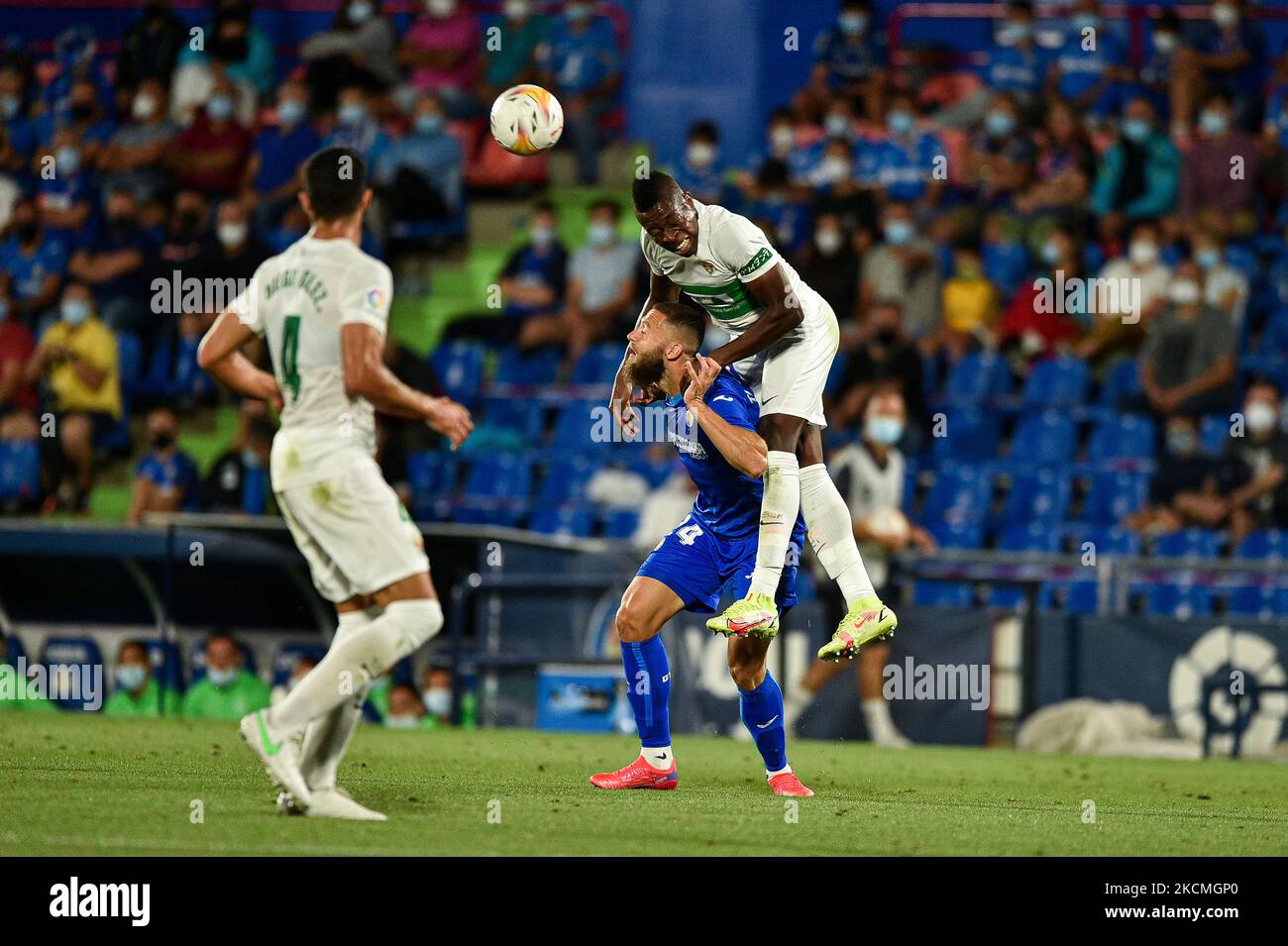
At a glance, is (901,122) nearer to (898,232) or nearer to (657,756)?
(898,232)

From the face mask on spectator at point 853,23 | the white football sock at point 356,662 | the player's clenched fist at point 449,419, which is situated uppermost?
the face mask on spectator at point 853,23

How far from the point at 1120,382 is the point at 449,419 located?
1108 centimetres

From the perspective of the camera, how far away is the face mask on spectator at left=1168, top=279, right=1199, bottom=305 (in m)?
16.5

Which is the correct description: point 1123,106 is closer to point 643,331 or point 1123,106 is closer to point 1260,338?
point 1260,338

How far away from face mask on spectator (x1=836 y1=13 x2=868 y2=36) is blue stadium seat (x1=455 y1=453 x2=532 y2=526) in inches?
237

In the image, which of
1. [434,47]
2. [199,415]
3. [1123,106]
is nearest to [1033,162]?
[1123,106]

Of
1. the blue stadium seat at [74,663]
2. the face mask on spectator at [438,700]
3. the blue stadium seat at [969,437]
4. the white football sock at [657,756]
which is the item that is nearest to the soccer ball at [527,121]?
the white football sock at [657,756]

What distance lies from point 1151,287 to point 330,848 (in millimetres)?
12624

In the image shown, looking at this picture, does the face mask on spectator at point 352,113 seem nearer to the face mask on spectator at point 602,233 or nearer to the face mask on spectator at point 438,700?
the face mask on spectator at point 602,233

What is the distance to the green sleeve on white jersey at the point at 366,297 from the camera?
685 centimetres

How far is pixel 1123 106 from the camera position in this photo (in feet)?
64.7

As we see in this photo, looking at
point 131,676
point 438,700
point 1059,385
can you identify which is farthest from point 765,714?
point 1059,385

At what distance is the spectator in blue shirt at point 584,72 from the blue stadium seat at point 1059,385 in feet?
18.5

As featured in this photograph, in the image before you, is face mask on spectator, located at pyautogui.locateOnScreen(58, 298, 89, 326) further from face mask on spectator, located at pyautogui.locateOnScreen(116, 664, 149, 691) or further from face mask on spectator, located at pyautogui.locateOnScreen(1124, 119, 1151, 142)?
face mask on spectator, located at pyautogui.locateOnScreen(1124, 119, 1151, 142)
